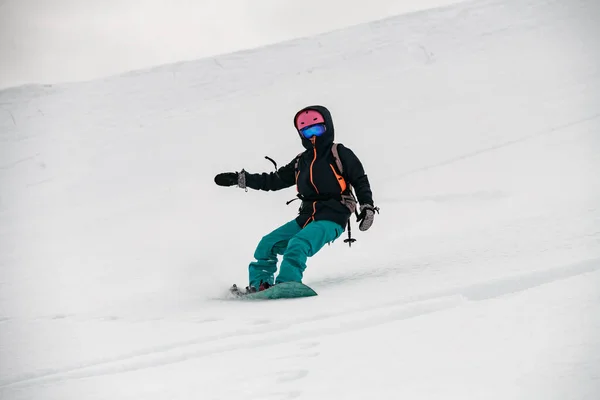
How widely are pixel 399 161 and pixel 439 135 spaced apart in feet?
3.19

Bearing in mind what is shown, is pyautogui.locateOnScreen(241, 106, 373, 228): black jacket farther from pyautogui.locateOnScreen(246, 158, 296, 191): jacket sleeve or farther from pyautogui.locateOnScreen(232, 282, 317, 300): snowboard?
pyautogui.locateOnScreen(232, 282, 317, 300): snowboard

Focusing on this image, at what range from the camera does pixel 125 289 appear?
441cm

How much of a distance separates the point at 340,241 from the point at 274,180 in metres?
1.13

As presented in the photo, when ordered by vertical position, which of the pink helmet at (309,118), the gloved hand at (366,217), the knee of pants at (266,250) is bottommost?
the knee of pants at (266,250)

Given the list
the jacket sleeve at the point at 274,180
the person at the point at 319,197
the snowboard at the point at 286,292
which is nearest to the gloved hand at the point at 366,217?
the person at the point at 319,197

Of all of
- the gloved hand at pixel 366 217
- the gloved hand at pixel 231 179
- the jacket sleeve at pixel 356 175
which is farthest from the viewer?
the gloved hand at pixel 231 179

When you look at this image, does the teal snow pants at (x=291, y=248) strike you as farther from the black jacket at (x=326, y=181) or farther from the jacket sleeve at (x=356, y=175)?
the jacket sleeve at (x=356, y=175)

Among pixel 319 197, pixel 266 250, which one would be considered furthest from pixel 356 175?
pixel 266 250

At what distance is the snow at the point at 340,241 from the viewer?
7.35 feet

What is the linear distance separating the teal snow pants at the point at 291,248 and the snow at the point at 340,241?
241mm

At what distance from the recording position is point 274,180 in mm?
4730

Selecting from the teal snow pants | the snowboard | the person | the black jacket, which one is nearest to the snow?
the snowboard

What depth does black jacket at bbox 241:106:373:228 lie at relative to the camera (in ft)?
14.0

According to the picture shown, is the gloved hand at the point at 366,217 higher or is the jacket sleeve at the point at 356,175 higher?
the jacket sleeve at the point at 356,175
